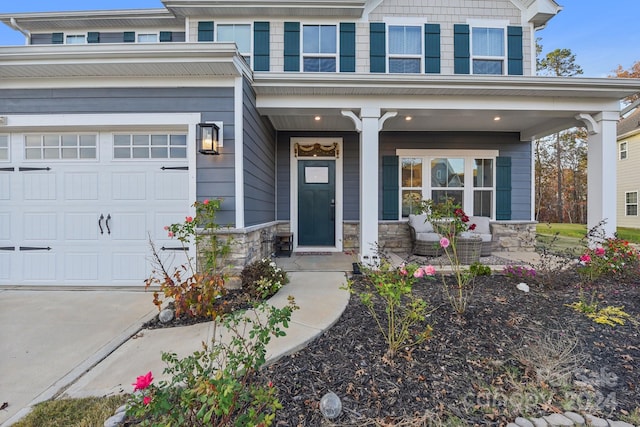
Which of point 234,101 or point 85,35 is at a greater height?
point 85,35

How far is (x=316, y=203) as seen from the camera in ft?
20.6

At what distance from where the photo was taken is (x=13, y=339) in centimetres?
242

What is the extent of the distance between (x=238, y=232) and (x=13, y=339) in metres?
2.10

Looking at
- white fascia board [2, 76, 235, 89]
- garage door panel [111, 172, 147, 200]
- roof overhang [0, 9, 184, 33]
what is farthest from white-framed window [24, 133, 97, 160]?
roof overhang [0, 9, 184, 33]

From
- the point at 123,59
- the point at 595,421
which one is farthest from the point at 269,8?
the point at 595,421

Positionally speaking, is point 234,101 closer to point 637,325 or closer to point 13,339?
point 13,339

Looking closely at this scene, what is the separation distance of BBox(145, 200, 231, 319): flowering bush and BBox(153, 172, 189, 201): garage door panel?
50 cm

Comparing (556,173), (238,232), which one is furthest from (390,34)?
(556,173)

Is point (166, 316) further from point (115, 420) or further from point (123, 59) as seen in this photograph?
point (123, 59)

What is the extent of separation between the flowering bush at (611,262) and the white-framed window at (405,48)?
4.35 meters

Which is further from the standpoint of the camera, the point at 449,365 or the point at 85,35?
the point at 85,35

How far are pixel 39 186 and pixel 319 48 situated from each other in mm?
5189

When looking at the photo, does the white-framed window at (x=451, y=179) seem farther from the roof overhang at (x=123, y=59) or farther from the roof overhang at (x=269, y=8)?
the roof overhang at (x=123, y=59)

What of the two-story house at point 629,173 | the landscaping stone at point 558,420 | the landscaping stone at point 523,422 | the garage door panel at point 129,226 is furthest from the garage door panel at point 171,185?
the two-story house at point 629,173
